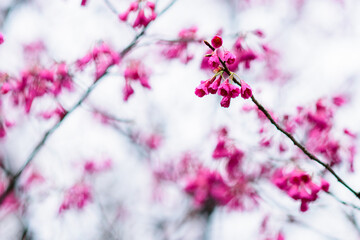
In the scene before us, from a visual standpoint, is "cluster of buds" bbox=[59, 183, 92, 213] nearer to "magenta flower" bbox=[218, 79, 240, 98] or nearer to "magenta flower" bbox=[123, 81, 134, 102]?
"magenta flower" bbox=[123, 81, 134, 102]

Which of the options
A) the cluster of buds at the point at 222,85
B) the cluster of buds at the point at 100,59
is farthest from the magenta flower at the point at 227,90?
the cluster of buds at the point at 100,59

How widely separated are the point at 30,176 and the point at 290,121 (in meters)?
4.57

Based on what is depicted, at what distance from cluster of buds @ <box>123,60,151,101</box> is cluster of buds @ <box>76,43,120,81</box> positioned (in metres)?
0.18

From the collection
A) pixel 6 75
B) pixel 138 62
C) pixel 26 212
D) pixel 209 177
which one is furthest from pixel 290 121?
pixel 26 212

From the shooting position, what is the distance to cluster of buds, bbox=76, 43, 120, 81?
2555 millimetres

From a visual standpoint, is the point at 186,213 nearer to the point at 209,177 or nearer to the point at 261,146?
the point at 209,177

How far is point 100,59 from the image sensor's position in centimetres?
263

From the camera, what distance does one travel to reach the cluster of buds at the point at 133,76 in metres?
2.72

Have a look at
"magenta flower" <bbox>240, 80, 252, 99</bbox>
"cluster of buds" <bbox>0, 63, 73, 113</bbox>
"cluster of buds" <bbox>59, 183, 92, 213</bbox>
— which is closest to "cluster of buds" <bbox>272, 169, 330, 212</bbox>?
"magenta flower" <bbox>240, 80, 252, 99</bbox>

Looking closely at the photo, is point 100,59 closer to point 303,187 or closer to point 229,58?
point 229,58

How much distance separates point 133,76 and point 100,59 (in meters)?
0.29

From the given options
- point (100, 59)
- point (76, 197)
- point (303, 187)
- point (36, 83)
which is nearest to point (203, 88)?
point (303, 187)

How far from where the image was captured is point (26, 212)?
422 cm

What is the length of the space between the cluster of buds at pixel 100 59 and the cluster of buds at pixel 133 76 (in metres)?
0.18
